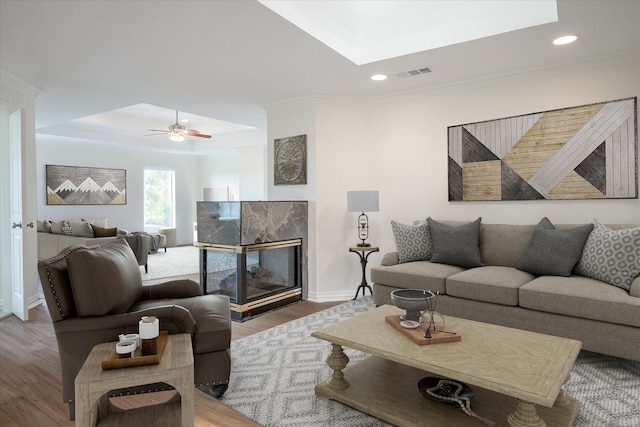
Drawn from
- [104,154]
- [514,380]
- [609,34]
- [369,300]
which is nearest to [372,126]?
[369,300]

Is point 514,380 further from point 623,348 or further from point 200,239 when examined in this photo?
point 200,239

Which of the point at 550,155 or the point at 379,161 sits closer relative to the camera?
the point at 550,155

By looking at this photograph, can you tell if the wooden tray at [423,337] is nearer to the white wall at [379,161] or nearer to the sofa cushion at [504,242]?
the sofa cushion at [504,242]

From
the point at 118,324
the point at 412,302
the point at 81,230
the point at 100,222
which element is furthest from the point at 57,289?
the point at 100,222

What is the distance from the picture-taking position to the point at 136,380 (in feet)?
5.26

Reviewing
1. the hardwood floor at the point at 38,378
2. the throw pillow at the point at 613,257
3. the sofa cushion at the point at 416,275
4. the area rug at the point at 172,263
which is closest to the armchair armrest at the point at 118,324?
the hardwood floor at the point at 38,378

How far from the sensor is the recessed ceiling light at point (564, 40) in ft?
10.00

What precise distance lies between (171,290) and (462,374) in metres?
2.03

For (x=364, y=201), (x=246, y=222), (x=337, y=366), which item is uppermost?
(x=364, y=201)

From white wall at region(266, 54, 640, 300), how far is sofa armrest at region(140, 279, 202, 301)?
1.99 m

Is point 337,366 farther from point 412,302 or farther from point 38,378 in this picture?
point 38,378

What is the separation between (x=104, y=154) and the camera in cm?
897

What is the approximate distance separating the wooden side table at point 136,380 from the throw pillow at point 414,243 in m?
2.57

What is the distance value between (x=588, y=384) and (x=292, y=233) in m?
3.01
